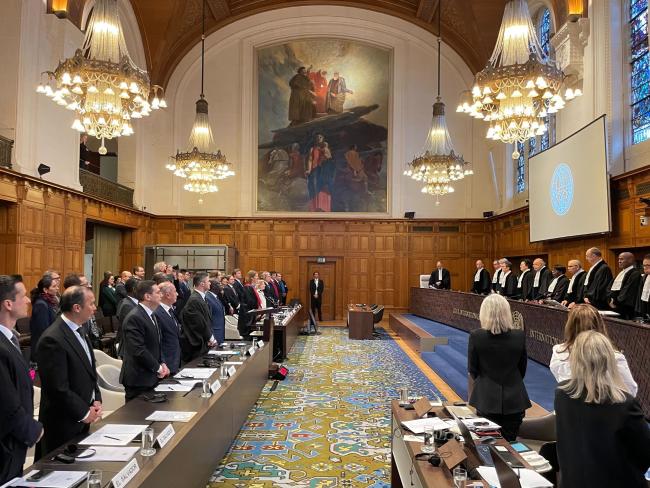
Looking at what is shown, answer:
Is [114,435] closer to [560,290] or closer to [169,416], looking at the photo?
[169,416]

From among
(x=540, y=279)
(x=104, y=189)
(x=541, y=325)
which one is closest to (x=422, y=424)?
(x=541, y=325)

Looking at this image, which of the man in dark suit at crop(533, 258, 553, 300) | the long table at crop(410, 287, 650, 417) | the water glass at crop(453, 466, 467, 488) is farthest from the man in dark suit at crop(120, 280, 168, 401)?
the man in dark suit at crop(533, 258, 553, 300)

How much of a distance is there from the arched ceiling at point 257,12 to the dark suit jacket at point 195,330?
Result: 13009mm

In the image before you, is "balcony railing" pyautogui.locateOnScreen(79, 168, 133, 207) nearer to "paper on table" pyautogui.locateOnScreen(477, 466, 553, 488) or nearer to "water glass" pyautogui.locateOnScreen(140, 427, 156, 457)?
"water glass" pyautogui.locateOnScreen(140, 427, 156, 457)

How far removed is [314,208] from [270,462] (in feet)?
46.2

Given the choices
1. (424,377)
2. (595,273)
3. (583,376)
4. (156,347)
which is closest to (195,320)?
(156,347)

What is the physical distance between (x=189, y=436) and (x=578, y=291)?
6716 millimetres

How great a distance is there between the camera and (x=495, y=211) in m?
18.0

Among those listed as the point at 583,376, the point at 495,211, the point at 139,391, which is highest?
the point at 495,211

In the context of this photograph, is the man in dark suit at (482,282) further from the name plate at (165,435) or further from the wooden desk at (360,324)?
the name plate at (165,435)

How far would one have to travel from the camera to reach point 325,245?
1852 centimetres

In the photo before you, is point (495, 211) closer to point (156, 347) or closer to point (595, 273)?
point (595, 273)

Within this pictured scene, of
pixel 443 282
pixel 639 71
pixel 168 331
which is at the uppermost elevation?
pixel 639 71

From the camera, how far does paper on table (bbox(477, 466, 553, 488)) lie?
2.46 metres
